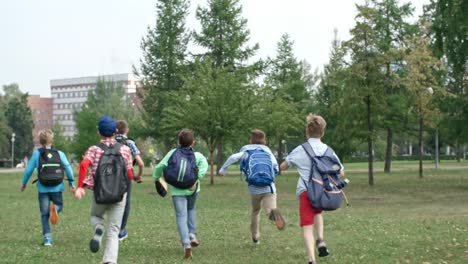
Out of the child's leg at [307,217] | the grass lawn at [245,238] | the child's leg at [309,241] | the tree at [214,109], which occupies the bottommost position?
the grass lawn at [245,238]

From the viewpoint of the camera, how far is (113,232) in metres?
7.59

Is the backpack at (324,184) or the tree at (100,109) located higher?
the tree at (100,109)

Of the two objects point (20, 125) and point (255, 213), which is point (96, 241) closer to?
point (255, 213)

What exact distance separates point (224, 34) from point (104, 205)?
44.1 meters

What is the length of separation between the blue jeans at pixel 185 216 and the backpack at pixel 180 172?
0.25 meters

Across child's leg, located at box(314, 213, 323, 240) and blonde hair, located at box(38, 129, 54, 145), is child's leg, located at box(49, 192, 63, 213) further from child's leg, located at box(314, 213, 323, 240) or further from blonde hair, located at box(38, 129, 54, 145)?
child's leg, located at box(314, 213, 323, 240)

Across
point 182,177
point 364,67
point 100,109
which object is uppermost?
point 100,109

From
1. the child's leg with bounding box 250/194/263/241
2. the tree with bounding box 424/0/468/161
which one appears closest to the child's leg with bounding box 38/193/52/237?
the child's leg with bounding box 250/194/263/241

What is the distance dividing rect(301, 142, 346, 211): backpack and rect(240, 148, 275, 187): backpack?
1786 millimetres

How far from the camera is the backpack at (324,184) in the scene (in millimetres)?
7457

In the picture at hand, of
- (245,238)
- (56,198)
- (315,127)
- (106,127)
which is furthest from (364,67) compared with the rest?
(106,127)

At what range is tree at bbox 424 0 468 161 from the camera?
22.0 m

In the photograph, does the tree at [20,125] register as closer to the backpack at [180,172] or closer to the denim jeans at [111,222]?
the backpack at [180,172]

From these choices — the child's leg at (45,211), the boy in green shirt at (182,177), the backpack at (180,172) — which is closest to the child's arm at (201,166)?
the boy in green shirt at (182,177)
